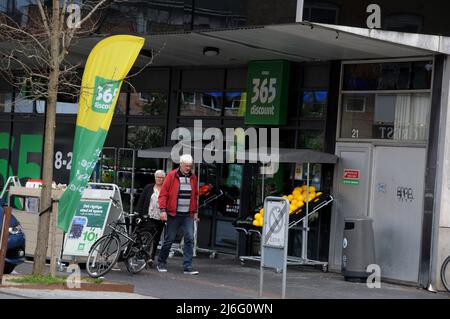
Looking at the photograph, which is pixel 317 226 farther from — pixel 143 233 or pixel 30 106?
pixel 30 106

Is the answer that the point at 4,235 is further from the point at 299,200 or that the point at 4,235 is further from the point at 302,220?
the point at 302,220

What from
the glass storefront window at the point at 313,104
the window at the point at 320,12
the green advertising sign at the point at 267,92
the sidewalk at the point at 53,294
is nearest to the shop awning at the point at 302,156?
the glass storefront window at the point at 313,104

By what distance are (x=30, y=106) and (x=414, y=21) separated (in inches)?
480

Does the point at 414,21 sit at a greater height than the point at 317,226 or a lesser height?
greater

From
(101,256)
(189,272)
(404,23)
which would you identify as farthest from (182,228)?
(404,23)

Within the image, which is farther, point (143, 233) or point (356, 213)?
point (356, 213)

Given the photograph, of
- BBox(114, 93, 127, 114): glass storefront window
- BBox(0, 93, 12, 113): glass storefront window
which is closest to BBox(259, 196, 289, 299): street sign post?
BBox(114, 93, 127, 114): glass storefront window

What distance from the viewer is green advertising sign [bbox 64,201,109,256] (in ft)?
45.9

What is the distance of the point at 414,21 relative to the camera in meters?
13.0

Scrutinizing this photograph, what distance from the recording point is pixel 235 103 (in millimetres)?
17297

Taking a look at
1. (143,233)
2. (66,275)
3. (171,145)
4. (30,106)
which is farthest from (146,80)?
(66,275)

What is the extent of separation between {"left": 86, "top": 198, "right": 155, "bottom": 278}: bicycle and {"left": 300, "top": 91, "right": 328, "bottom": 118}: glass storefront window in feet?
12.6

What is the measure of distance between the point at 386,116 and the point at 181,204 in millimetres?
3926

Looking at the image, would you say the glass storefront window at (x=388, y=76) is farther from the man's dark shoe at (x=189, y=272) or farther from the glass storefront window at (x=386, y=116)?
the man's dark shoe at (x=189, y=272)
